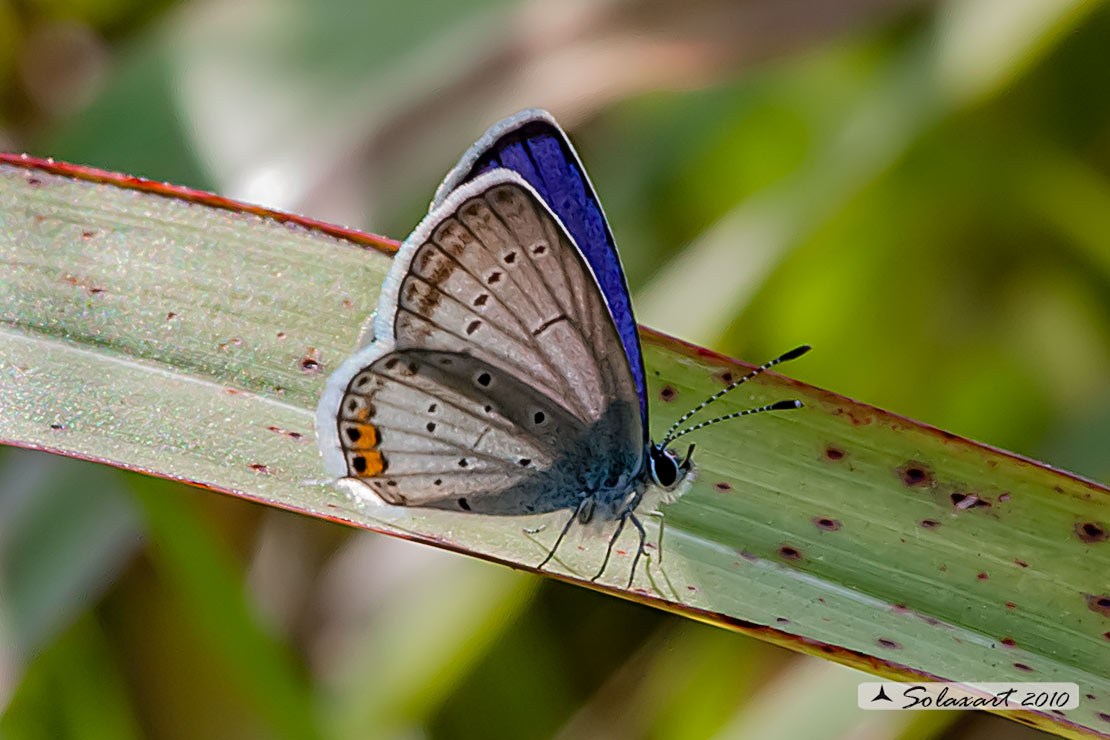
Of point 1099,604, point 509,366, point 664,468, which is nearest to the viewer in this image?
point 1099,604

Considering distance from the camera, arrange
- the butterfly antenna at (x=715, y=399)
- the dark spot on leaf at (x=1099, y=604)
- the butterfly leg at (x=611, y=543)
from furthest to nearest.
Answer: the butterfly leg at (x=611, y=543) → the butterfly antenna at (x=715, y=399) → the dark spot on leaf at (x=1099, y=604)

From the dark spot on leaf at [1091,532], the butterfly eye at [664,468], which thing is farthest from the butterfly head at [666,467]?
the dark spot on leaf at [1091,532]

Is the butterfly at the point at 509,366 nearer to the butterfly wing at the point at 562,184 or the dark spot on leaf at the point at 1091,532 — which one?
the butterfly wing at the point at 562,184

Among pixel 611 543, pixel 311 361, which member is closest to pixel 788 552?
pixel 611 543

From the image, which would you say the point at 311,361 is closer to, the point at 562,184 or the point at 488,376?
the point at 488,376

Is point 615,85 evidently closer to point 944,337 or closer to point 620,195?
point 620,195

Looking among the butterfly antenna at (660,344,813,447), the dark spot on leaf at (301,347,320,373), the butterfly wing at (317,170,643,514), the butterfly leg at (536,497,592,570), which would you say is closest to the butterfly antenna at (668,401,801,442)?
the butterfly antenna at (660,344,813,447)

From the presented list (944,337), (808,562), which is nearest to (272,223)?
(808,562)
